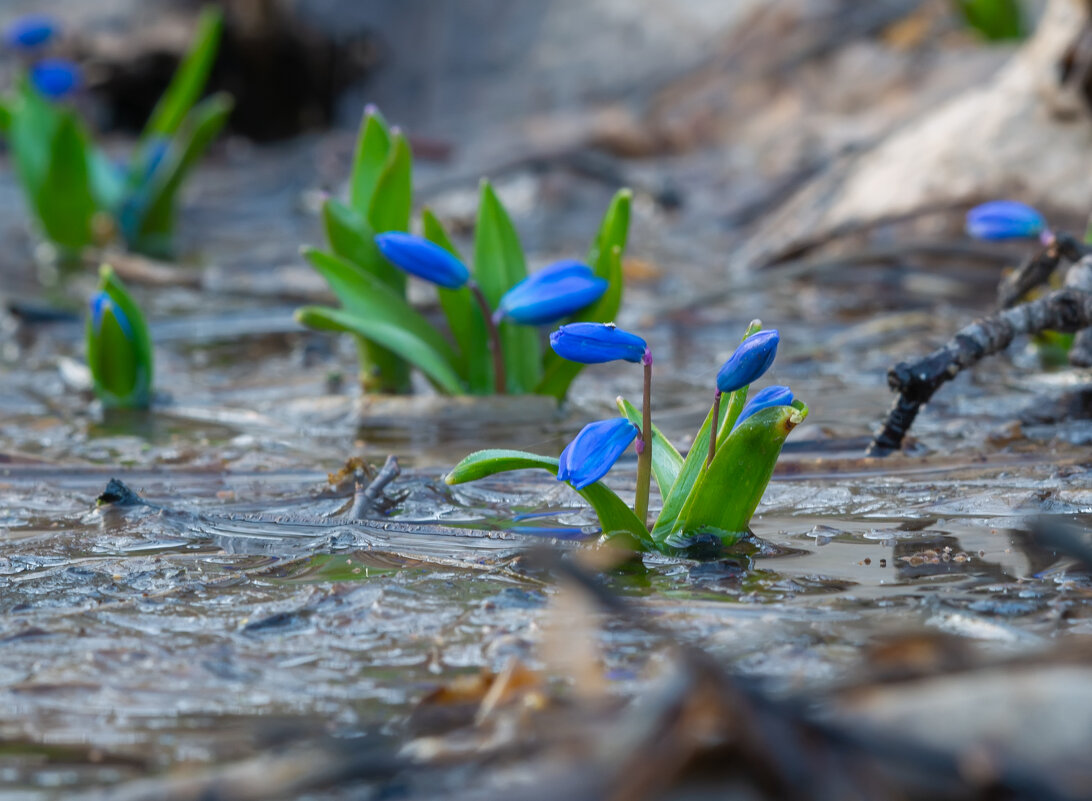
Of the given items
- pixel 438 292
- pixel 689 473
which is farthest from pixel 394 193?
pixel 689 473

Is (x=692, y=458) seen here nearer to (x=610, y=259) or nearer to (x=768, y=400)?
(x=768, y=400)

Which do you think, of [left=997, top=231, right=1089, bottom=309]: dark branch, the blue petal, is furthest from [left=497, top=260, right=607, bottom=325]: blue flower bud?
the blue petal

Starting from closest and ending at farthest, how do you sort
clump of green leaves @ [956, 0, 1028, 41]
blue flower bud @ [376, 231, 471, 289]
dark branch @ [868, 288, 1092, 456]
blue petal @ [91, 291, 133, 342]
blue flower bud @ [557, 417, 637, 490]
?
blue flower bud @ [557, 417, 637, 490]
dark branch @ [868, 288, 1092, 456]
blue flower bud @ [376, 231, 471, 289]
blue petal @ [91, 291, 133, 342]
clump of green leaves @ [956, 0, 1028, 41]

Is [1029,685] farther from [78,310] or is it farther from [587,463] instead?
A: [78,310]

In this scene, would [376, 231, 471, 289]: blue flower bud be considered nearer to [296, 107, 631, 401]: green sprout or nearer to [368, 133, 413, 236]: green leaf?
[296, 107, 631, 401]: green sprout

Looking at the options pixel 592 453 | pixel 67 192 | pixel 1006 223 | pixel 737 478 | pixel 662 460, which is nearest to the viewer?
pixel 592 453
